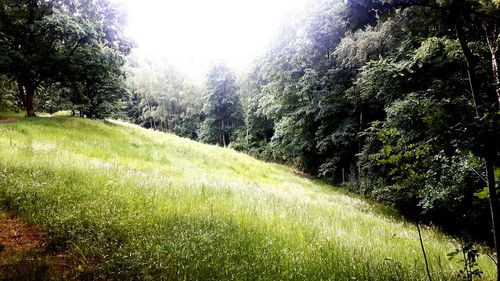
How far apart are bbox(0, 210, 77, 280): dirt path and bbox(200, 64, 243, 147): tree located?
49.4 metres

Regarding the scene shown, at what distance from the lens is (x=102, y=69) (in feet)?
68.2

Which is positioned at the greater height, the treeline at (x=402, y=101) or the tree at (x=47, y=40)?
the tree at (x=47, y=40)

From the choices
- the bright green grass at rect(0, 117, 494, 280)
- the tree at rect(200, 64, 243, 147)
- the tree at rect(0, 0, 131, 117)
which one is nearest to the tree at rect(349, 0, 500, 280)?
the bright green grass at rect(0, 117, 494, 280)

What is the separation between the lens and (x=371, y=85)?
17891mm

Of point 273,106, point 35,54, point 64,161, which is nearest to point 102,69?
point 35,54

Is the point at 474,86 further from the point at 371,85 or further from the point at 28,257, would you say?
the point at 371,85

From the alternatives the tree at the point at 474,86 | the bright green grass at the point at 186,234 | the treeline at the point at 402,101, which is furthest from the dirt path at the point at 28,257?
the tree at the point at 474,86

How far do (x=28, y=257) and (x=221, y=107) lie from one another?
53.6 m

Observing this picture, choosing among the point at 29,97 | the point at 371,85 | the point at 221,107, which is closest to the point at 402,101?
the point at 371,85

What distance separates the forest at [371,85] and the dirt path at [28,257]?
13.8ft

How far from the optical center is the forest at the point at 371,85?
2.94 meters

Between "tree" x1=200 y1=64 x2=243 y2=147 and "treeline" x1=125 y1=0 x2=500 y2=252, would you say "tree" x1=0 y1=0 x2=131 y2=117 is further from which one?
"tree" x1=200 y1=64 x2=243 y2=147

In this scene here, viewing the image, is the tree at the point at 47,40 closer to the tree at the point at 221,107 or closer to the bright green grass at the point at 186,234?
the bright green grass at the point at 186,234

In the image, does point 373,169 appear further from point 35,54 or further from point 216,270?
point 35,54
